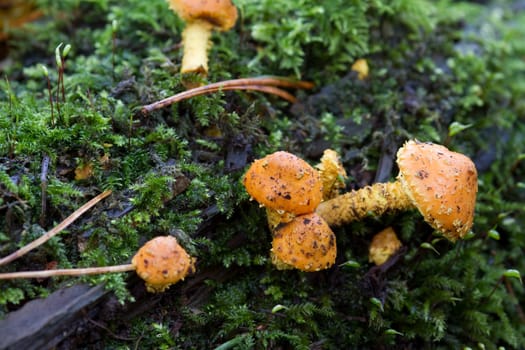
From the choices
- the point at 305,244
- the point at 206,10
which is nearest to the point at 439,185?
the point at 305,244

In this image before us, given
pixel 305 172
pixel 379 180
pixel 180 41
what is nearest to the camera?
pixel 305 172

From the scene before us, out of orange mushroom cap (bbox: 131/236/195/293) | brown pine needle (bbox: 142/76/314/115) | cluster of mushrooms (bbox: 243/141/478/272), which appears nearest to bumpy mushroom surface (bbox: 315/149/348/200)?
cluster of mushrooms (bbox: 243/141/478/272)

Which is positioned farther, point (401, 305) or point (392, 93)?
point (392, 93)

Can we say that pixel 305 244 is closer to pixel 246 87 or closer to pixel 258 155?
pixel 258 155

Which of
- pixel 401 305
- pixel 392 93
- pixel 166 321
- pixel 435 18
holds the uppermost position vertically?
pixel 435 18

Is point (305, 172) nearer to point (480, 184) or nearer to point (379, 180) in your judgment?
point (379, 180)

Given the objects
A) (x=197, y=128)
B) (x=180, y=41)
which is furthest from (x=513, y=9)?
(x=197, y=128)
